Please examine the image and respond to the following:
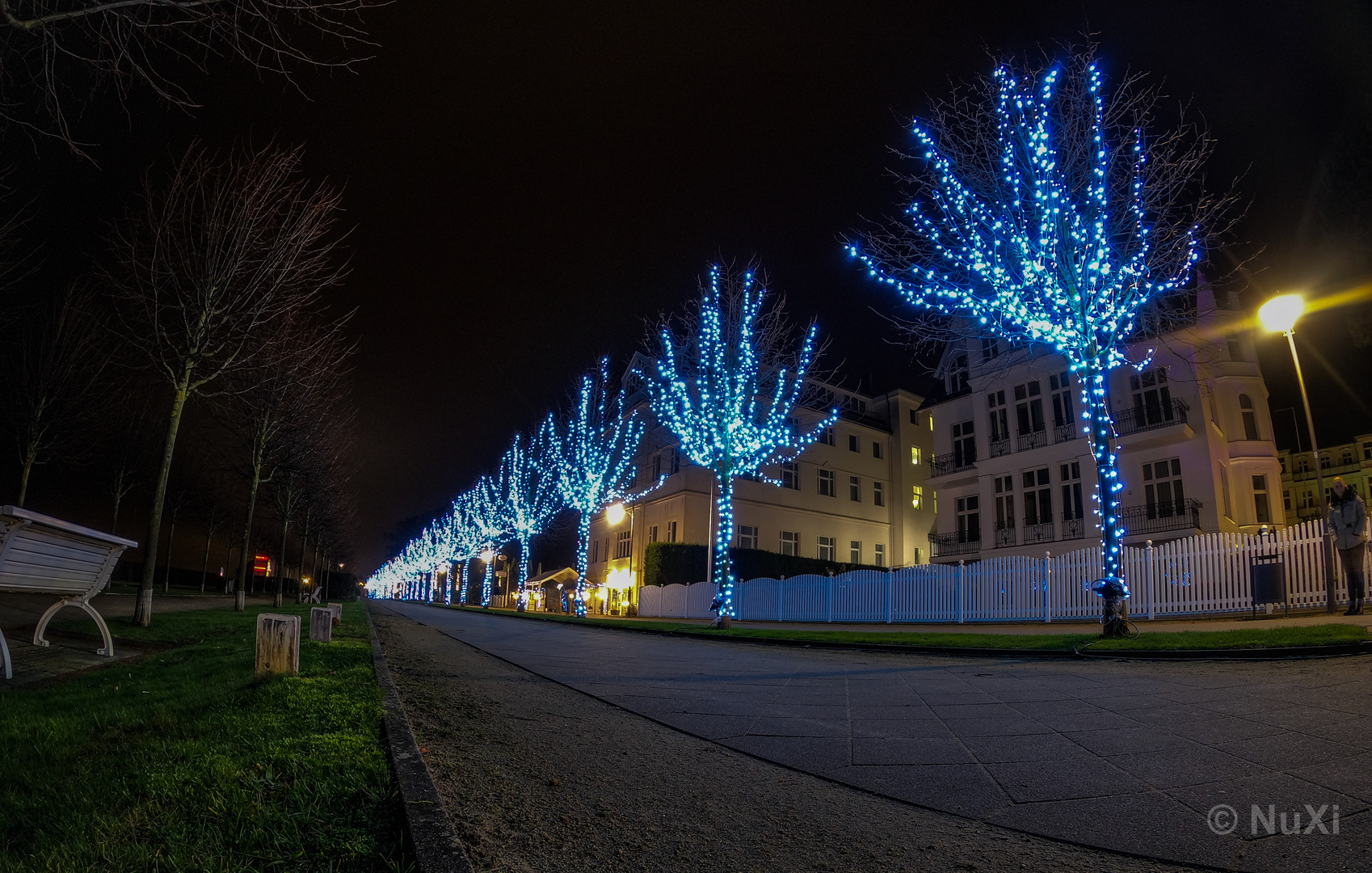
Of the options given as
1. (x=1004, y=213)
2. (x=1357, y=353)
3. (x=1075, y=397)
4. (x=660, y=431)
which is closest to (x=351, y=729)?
(x=1004, y=213)

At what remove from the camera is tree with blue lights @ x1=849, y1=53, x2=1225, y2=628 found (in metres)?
12.7

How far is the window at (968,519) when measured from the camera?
102ft

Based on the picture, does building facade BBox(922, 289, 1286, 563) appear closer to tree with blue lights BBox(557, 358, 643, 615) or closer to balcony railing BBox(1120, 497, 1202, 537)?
balcony railing BBox(1120, 497, 1202, 537)

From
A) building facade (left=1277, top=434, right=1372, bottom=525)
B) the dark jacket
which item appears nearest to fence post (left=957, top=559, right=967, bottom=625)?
the dark jacket

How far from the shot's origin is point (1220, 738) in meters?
4.40

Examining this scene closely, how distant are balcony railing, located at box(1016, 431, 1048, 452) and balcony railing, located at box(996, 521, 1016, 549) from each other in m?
3.20

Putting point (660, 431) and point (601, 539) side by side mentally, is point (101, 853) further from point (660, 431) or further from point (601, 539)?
point (601, 539)

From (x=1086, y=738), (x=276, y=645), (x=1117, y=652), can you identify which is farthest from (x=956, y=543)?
(x=276, y=645)

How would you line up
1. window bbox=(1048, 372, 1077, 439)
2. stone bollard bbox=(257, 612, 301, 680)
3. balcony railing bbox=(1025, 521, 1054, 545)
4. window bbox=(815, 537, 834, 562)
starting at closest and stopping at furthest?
stone bollard bbox=(257, 612, 301, 680)
balcony railing bbox=(1025, 521, 1054, 545)
window bbox=(1048, 372, 1077, 439)
window bbox=(815, 537, 834, 562)

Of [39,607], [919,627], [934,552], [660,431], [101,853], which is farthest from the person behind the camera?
[660,431]

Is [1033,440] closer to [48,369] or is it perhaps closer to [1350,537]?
[1350,537]

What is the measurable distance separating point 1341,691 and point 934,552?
27762 mm

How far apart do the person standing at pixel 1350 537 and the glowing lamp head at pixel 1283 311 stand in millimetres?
3380

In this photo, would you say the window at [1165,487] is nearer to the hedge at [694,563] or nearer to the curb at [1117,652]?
the hedge at [694,563]
